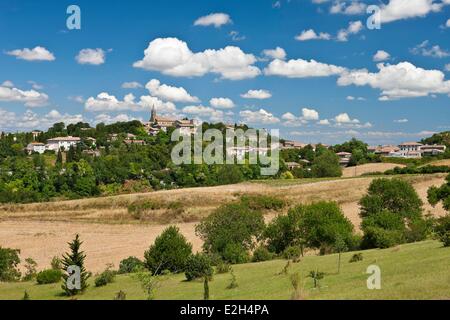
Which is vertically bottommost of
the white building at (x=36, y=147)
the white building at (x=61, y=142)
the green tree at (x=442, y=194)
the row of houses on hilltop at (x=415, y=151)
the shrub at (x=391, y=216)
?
the shrub at (x=391, y=216)

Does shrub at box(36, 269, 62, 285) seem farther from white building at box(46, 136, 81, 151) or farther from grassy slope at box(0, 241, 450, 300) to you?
white building at box(46, 136, 81, 151)

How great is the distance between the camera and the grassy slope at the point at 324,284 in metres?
18.9

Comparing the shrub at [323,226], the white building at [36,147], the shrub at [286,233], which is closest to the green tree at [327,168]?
the shrub at [323,226]

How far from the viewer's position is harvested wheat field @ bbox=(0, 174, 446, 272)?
62.2 meters

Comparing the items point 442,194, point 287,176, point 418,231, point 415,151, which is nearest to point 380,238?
point 418,231

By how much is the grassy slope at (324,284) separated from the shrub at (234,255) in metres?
6.12

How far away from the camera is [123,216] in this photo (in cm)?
8862

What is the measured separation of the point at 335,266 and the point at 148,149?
13092 centimetres

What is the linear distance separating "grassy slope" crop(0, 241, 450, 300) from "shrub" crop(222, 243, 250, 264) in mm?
6124

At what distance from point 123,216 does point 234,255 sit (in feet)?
161

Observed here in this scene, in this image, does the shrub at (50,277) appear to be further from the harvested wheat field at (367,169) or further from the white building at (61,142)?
the white building at (61,142)

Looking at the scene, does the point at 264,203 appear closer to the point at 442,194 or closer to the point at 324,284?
the point at 442,194
